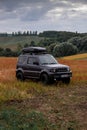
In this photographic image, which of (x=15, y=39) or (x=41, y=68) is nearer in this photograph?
(x=41, y=68)

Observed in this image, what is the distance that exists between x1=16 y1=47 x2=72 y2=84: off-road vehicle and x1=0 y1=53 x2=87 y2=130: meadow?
73 cm

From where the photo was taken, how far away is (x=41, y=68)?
23.8 m

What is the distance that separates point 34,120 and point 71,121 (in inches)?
48.7

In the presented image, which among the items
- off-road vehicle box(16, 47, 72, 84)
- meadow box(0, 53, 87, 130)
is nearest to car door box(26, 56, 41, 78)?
off-road vehicle box(16, 47, 72, 84)

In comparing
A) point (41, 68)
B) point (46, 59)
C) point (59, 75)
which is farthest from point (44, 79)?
point (46, 59)

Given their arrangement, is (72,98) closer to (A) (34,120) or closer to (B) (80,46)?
(A) (34,120)

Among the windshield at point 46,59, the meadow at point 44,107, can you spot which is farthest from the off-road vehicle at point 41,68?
the meadow at point 44,107

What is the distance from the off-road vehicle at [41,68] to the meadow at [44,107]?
726 mm

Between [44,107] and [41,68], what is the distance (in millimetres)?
8909

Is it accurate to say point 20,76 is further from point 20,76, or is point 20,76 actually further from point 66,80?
point 66,80

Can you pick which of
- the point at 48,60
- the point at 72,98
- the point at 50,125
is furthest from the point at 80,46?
the point at 50,125

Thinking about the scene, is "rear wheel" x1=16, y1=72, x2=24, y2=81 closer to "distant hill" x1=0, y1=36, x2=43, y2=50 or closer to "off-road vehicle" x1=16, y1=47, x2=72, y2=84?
"off-road vehicle" x1=16, y1=47, x2=72, y2=84

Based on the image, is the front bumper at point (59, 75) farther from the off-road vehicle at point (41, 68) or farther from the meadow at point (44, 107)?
the meadow at point (44, 107)

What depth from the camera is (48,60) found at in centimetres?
2470
